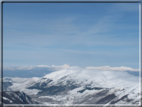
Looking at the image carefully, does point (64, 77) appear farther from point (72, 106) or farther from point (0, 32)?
point (0, 32)

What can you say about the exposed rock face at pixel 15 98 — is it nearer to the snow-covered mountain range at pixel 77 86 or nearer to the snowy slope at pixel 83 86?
the snow-covered mountain range at pixel 77 86

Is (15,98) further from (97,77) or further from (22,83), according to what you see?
(97,77)

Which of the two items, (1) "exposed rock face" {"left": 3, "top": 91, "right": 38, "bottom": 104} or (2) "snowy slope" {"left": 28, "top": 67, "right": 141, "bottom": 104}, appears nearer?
→ (1) "exposed rock face" {"left": 3, "top": 91, "right": 38, "bottom": 104}

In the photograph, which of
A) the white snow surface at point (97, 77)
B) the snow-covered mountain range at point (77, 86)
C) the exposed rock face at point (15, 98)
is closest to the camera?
the exposed rock face at point (15, 98)

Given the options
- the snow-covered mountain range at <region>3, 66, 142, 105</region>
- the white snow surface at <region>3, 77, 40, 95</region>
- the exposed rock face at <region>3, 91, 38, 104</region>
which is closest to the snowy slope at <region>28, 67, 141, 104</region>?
the snow-covered mountain range at <region>3, 66, 142, 105</region>

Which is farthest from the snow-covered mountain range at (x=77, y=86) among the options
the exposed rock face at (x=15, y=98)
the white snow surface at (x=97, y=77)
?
the exposed rock face at (x=15, y=98)

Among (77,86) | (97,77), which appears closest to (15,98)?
(77,86)

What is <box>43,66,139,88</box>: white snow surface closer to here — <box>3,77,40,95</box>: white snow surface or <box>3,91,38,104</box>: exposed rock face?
<box>3,77,40,95</box>: white snow surface

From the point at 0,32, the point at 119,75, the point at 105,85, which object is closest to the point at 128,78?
the point at 119,75
